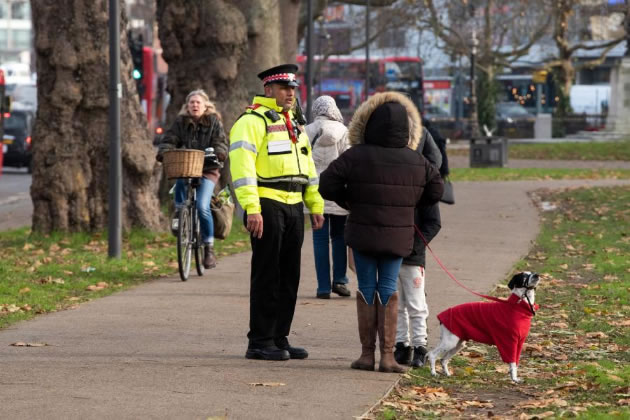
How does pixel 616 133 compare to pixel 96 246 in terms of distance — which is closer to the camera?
pixel 96 246

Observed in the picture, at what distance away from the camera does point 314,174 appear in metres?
8.67

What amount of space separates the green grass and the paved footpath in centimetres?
1977

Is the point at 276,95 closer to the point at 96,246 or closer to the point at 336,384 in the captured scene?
the point at 336,384

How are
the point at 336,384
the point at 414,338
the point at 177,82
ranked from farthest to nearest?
the point at 177,82 → the point at 414,338 → the point at 336,384

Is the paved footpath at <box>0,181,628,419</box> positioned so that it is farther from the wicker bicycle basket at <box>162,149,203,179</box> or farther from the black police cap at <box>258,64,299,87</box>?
the black police cap at <box>258,64,299,87</box>

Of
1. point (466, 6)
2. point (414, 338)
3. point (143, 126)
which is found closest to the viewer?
point (414, 338)

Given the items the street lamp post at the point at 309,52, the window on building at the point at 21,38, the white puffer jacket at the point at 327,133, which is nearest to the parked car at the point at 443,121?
the street lamp post at the point at 309,52

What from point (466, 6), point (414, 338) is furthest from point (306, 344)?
point (466, 6)

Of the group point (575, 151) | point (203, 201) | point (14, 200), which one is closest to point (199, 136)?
point (203, 201)

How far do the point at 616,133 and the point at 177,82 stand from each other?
37685mm

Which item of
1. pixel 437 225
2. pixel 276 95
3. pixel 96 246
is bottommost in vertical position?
pixel 96 246

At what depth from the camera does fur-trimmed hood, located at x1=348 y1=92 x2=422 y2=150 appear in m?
7.95

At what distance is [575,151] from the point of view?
1854 inches

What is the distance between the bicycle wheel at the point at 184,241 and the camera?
41.0ft
